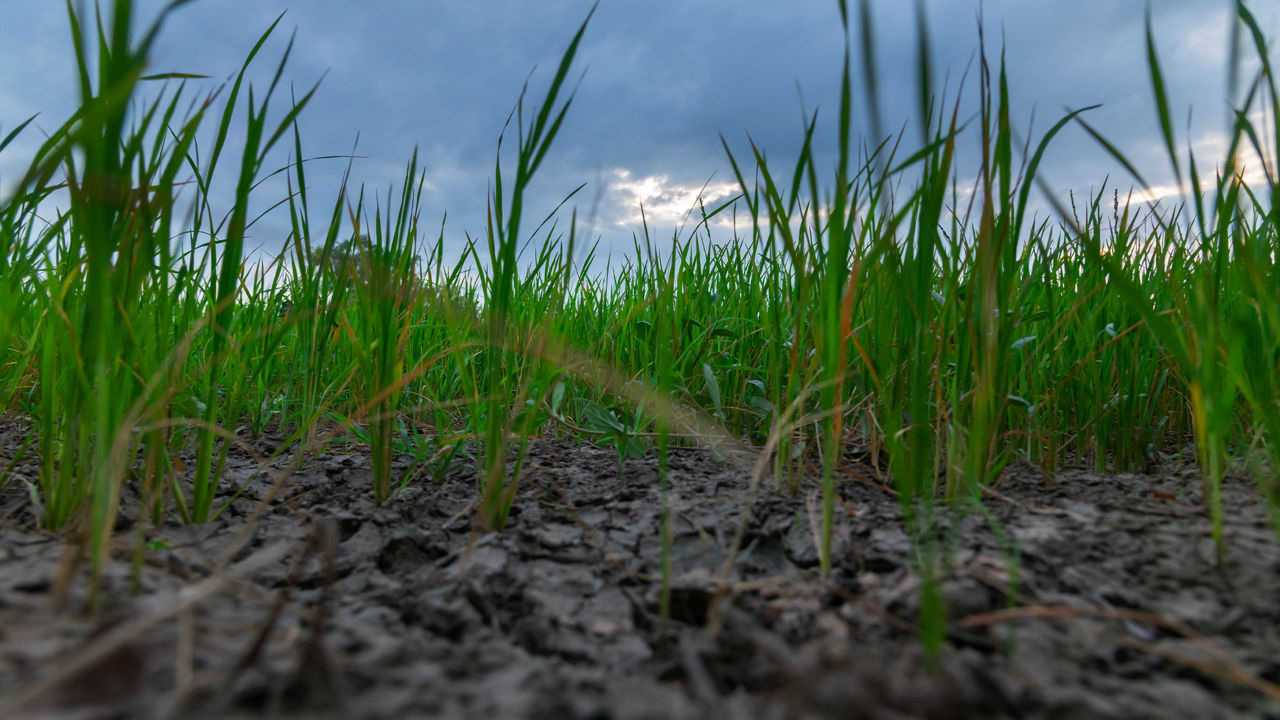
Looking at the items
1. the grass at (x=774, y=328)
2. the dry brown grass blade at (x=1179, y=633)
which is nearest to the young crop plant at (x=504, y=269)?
the grass at (x=774, y=328)

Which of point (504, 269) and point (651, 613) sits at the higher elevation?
point (504, 269)

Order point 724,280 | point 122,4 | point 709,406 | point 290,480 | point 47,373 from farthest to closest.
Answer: point 724,280 → point 709,406 → point 290,480 → point 47,373 → point 122,4

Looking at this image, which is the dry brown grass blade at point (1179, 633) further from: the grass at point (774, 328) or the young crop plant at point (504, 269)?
the young crop plant at point (504, 269)

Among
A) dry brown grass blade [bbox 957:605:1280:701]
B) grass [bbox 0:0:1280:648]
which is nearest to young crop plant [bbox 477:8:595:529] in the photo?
grass [bbox 0:0:1280:648]

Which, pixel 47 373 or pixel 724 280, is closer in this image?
pixel 47 373

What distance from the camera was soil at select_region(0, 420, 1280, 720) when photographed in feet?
1.53

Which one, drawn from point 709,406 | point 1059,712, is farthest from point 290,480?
point 1059,712

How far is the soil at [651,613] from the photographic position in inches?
18.4

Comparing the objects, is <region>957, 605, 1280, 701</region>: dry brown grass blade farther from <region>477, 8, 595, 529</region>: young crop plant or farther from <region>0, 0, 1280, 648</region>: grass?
<region>477, 8, 595, 529</region>: young crop plant

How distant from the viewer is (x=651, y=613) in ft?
2.44

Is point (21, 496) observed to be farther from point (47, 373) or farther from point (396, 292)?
point (396, 292)

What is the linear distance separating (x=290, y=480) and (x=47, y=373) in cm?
45

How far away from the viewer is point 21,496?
3.55ft

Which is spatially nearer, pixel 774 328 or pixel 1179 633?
pixel 1179 633
